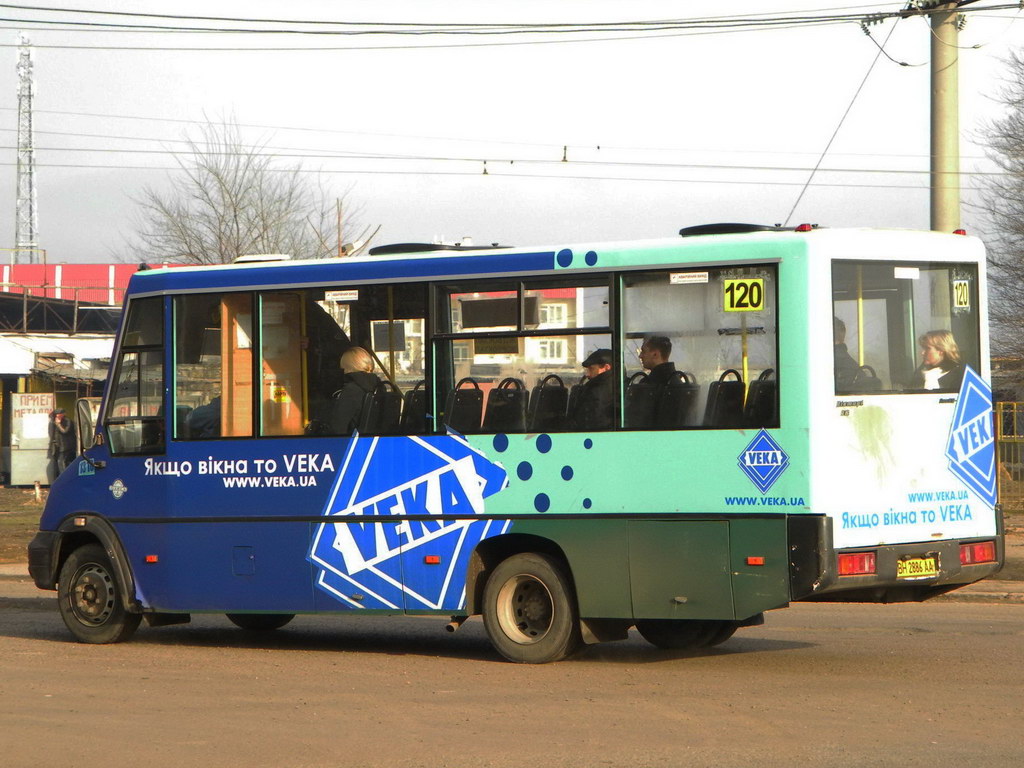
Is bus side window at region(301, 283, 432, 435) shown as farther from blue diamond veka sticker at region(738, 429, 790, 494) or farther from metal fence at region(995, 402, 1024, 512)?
metal fence at region(995, 402, 1024, 512)

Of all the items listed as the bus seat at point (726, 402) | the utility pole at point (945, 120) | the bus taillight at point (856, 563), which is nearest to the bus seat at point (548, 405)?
the bus seat at point (726, 402)

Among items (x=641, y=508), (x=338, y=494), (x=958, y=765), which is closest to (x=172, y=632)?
(x=338, y=494)

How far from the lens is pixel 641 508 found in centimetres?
955

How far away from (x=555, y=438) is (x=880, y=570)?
7.61 ft

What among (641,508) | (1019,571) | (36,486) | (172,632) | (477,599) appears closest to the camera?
(641,508)

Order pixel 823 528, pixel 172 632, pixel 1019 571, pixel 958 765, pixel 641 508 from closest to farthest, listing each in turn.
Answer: pixel 958 765 < pixel 823 528 < pixel 641 508 < pixel 172 632 < pixel 1019 571

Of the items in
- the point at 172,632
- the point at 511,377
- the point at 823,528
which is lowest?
the point at 172,632

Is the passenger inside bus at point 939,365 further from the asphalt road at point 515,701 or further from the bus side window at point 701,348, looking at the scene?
the asphalt road at point 515,701

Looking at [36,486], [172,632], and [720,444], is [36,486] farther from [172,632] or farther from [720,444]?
[720,444]

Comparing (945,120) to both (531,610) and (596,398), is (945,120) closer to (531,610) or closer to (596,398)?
(596,398)

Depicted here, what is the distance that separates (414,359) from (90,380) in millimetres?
26296

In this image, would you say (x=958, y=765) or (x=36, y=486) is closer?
(x=958, y=765)

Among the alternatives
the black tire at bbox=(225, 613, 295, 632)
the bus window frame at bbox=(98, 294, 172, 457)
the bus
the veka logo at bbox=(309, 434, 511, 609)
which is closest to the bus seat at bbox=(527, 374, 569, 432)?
the bus

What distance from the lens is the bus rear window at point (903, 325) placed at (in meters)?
9.21
